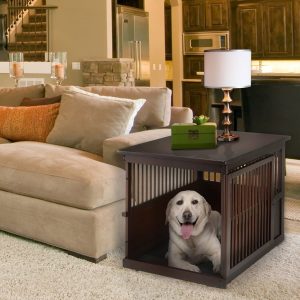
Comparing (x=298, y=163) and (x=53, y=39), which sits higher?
(x=53, y=39)

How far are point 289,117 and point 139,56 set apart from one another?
214 inches

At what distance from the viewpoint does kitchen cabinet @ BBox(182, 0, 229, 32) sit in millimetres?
9898

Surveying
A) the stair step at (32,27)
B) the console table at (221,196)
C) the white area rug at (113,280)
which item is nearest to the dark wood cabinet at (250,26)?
the stair step at (32,27)

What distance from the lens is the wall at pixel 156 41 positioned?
10125 millimetres

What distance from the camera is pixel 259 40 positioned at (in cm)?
961

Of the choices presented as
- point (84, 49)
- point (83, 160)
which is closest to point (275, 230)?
point (83, 160)

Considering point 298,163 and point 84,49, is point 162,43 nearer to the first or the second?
point 84,49

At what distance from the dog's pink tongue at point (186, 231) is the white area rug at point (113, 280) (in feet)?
0.70

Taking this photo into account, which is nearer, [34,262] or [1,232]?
[34,262]

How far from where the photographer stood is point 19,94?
459 cm

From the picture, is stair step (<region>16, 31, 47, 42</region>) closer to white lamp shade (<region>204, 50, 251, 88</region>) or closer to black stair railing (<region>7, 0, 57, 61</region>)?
black stair railing (<region>7, 0, 57, 61</region>)

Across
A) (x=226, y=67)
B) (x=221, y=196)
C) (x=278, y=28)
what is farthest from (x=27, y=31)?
(x=221, y=196)

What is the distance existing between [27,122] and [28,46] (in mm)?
6942

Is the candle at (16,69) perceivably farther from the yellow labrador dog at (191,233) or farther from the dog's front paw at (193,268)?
the dog's front paw at (193,268)
